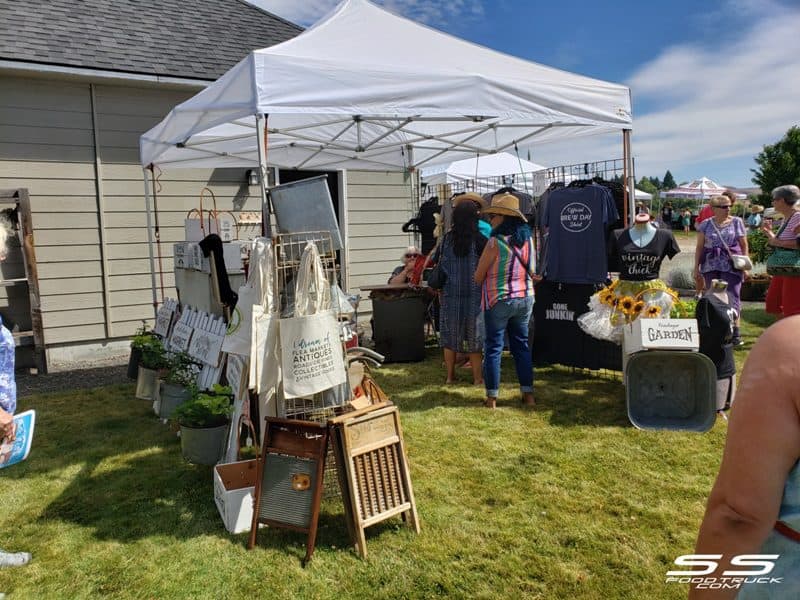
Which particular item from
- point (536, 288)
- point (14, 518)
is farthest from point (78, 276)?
point (536, 288)

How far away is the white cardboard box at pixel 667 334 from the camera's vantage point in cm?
448

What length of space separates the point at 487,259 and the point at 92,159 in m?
5.27

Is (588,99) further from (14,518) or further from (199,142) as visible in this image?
(14,518)

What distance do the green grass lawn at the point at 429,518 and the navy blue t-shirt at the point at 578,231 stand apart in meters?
1.43

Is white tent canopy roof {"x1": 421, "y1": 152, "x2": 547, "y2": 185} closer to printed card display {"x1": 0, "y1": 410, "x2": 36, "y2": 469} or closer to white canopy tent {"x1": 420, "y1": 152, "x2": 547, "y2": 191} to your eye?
white canopy tent {"x1": 420, "y1": 152, "x2": 547, "y2": 191}

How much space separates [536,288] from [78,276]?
5482 millimetres

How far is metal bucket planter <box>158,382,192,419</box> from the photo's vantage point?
195 inches

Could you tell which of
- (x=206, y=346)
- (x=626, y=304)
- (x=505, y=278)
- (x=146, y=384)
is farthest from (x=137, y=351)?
(x=626, y=304)

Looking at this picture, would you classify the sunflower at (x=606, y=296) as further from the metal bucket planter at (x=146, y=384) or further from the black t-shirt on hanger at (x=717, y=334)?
the metal bucket planter at (x=146, y=384)

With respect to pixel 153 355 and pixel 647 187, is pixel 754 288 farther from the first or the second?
pixel 647 187

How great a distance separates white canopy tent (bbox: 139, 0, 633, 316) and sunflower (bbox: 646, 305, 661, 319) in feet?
3.98

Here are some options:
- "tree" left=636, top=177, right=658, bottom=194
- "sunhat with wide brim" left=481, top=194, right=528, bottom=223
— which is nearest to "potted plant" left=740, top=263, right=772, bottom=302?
"sunhat with wide brim" left=481, top=194, right=528, bottom=223

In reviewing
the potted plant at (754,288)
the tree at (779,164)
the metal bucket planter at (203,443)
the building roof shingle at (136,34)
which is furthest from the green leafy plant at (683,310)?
the tree at (779,164)

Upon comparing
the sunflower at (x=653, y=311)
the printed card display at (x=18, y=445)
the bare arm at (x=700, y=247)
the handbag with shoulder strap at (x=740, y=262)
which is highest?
the bare arm at (x=700, y=247)
